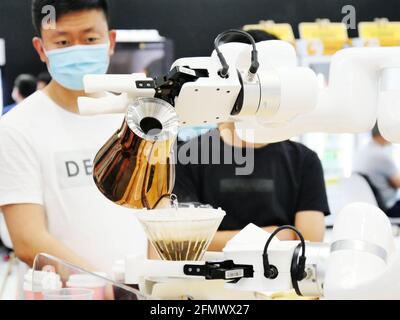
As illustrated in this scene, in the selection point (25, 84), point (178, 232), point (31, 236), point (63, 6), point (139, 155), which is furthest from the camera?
point (25, 84)

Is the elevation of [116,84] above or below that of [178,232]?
above

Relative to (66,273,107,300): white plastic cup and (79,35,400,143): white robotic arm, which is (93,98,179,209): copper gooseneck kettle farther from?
(66,273,107,300): white plastic cup

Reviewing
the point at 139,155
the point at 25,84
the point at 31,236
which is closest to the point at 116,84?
the point at 139,155

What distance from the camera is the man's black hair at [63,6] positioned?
189 centimetres

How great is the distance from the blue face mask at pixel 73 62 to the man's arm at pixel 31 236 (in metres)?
0.34

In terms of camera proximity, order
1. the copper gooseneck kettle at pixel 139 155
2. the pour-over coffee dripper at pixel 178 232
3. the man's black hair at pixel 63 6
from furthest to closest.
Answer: the man's black hair at pixel 63 6 → the pour-over coffee dripper at pixel 178 232 → the copper gooseneck kettle at pixel 139 155

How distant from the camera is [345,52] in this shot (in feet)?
3.11

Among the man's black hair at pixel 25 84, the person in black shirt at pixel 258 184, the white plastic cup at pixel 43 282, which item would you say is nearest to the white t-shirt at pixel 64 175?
the person in black shirt at pixel 258 184

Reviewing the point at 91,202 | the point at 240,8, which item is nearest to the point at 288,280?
the point at 91,202

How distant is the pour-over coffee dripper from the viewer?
103 cm

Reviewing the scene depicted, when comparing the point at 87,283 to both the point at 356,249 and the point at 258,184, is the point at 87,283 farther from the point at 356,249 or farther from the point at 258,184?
the point at 258,184

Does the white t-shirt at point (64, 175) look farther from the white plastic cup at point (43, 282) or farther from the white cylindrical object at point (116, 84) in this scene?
the white cylindrical object at point (116, 84)

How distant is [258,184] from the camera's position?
1970 mm

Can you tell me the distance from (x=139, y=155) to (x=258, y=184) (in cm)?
116
